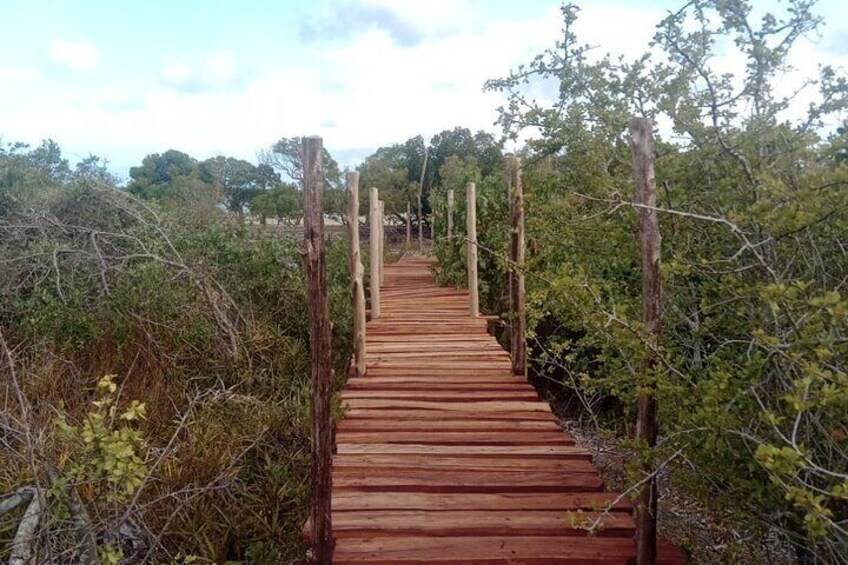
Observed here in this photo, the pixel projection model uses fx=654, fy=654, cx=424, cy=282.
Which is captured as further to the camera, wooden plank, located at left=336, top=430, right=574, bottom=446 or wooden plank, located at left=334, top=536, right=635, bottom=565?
wooden plank, located at left=336, top=430, right=574, bottom=446

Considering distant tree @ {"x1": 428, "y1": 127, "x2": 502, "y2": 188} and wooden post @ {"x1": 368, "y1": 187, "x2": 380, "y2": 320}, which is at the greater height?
distant tree @ {"x1": 428, "y1": 127, "x2": 502, "y2": 188}

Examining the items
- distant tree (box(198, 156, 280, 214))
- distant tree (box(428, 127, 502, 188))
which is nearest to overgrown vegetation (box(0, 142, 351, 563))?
distant tree (box(198, 156, 280, 214))

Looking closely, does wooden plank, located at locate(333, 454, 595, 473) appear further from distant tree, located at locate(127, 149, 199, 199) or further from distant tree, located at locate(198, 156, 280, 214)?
distant tree, located at locate(127, 149, 199, 199)

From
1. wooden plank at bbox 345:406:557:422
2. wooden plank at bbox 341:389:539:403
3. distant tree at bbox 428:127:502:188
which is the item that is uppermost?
distant tree at bbox 428:127:502:188

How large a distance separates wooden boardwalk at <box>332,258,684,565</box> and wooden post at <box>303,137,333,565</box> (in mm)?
264

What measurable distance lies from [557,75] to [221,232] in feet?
14.8

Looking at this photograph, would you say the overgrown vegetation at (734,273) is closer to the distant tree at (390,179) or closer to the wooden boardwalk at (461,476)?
the wooden boardwalk at (461,476)

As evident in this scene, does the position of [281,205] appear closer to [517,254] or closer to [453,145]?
[517,254]

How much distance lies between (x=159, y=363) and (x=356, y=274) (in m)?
2.47

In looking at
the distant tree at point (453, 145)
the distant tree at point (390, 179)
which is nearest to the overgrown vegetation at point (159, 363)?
the distant tree at point (390, 179)

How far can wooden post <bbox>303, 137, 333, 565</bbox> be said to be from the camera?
2.37 m

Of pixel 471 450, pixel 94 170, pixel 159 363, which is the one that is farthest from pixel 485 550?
pixel 94 170

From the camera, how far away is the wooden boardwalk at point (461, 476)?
273cm

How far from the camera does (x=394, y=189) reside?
20250 mm
